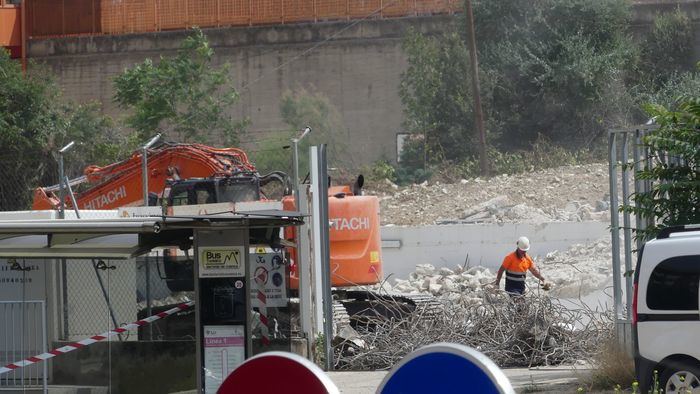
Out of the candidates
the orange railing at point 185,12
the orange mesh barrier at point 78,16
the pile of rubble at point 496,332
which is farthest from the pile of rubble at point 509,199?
the orange mesh barrier at point 78,16

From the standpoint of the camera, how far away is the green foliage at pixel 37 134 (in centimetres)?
3244

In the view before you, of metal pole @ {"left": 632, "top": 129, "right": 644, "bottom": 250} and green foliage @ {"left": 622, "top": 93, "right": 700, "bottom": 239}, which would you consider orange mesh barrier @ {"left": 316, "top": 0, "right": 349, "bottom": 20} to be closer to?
metal pole @ {"left": 632, "top": 129, "right": 644, "bottom": 250}

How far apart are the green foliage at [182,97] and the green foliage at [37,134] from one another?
127 cm

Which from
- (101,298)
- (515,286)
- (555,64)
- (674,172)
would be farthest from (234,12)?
(674,172)

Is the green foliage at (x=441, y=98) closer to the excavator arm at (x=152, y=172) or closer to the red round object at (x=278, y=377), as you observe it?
the excavator arm at (x=152, y=172)

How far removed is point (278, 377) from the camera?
4.54 meters

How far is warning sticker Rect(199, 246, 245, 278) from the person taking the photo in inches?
407

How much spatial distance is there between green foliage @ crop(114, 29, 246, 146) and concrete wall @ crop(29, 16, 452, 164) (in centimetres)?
186

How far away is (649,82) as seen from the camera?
128ft

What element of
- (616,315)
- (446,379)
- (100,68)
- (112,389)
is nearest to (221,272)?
(112,389)

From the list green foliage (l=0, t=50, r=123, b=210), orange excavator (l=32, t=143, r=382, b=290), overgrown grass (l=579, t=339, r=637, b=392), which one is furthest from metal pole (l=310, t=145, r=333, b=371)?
green foliage (l=0, t=50, r=123, b=210)

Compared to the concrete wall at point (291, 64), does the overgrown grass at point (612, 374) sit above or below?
below

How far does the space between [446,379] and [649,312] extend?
6778 mm

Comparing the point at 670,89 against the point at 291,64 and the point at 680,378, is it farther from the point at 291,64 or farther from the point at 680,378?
the point at 680,378
